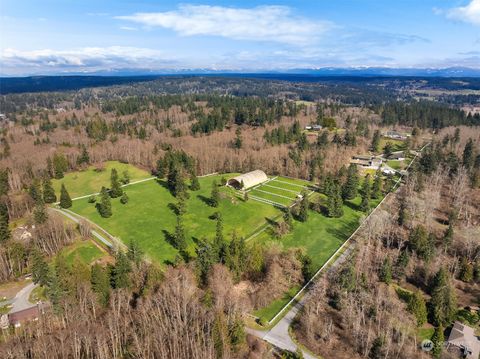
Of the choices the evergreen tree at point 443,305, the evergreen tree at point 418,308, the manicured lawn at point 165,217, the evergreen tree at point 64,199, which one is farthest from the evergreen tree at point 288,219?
the evergreen tree at point 64,199

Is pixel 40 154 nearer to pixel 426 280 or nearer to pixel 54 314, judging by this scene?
pixel 54 314

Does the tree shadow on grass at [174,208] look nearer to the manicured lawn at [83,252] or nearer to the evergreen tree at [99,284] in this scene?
the manicured lawn at [83,252]

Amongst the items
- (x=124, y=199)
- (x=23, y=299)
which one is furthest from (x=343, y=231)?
(x=23, y=299)

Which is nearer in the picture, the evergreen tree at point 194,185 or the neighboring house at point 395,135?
the evergreen tree at point 194,185

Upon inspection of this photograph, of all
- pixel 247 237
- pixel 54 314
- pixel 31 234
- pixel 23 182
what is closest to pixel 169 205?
pixel 247 237

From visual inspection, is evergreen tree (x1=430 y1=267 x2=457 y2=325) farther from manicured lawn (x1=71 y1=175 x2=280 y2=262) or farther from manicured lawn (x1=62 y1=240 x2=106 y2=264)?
manicured lawn (x1=62 y1=240 x2=106 y2=264)
